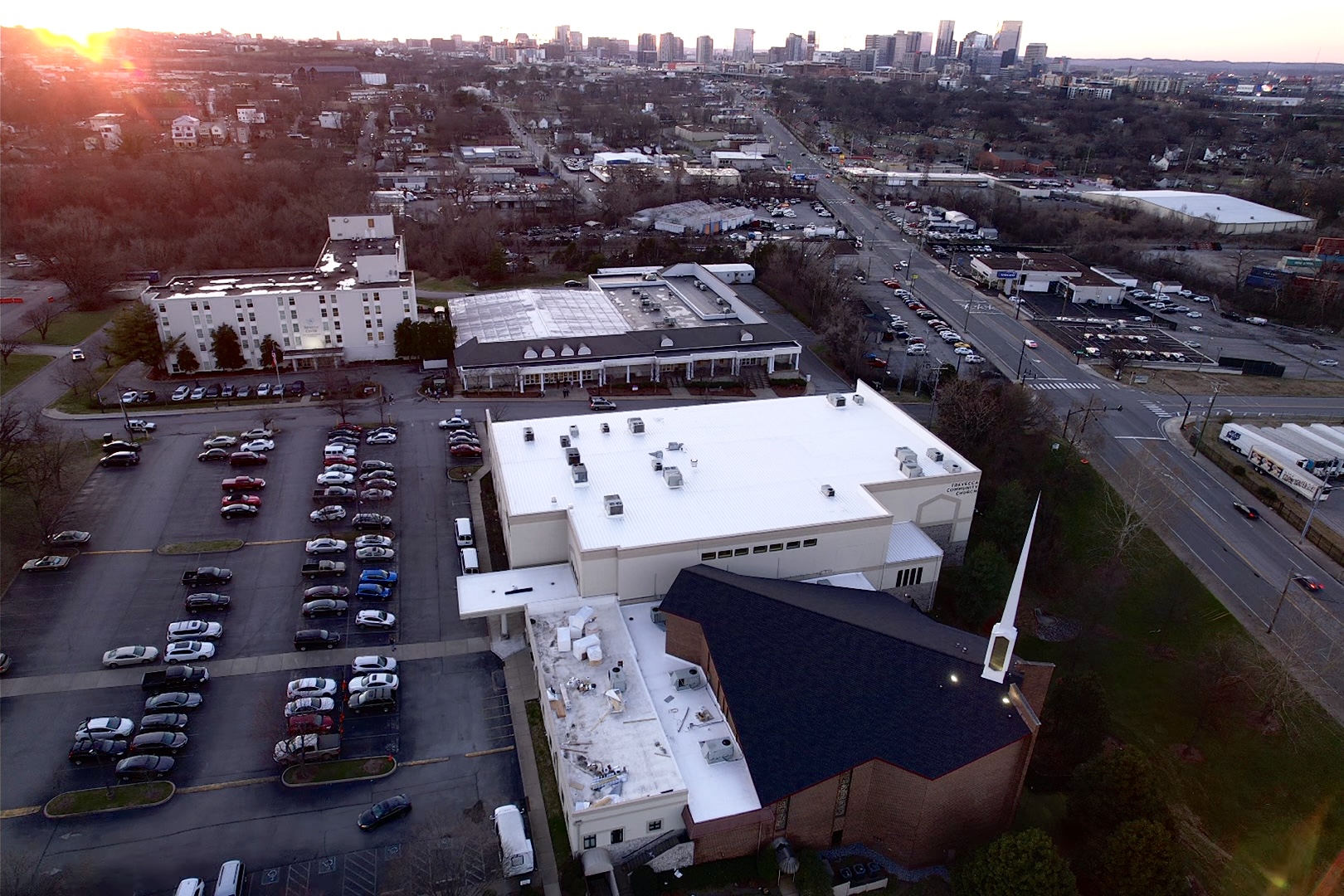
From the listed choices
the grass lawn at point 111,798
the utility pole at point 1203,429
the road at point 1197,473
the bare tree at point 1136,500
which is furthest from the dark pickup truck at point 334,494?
the utility pole at point 1203,429

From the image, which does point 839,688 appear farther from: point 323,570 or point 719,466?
point 323,570

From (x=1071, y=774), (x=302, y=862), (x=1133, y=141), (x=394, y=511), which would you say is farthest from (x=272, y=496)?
(x=1133, y=141)

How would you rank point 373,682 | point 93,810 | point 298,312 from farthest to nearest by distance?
point 298,312 < point 373,682 < point 93,810

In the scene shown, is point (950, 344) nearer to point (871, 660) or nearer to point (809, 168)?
point (871, 660)

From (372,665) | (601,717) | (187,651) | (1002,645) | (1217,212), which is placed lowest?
(372,665)

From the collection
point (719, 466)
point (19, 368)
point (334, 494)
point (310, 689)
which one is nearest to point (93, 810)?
point (310, 689)

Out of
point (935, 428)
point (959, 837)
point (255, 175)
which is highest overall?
point (255, 175)
